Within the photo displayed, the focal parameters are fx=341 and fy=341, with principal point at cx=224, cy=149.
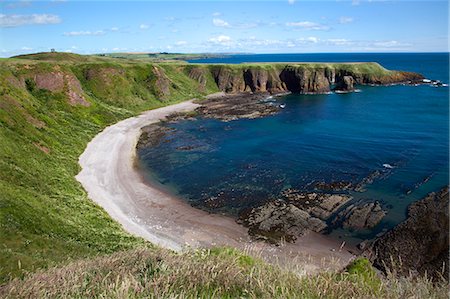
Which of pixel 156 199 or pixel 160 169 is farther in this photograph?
pixel 160 169

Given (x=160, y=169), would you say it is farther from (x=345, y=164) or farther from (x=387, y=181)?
(x=387, y=181)

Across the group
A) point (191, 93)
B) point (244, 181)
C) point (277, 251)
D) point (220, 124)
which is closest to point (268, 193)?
point (244, 181)

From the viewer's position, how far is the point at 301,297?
686cm

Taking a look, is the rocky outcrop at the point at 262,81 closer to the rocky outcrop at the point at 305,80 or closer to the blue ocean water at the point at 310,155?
the rocky outcrop at the point at 305,80

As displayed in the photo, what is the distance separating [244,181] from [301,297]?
1546 inches

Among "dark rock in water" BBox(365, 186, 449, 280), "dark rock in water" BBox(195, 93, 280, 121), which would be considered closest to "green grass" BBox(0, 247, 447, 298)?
"dark rock in water" BBox(365, 186, 449, 280)

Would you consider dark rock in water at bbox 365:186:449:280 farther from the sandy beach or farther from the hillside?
the hillside

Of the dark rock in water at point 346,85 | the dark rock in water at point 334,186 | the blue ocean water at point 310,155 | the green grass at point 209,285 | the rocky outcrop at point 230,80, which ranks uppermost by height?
the rocky outcrop at point 230,80

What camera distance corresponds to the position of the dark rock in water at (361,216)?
34.4 m

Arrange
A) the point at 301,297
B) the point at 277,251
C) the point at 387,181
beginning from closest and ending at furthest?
the point at 301,297 < the point at 277,251 < the point at 387,181

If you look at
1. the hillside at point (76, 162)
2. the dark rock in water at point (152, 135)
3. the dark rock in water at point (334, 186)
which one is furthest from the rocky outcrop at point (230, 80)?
the dark rock in water at point (334, 186)

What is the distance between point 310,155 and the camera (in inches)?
2200

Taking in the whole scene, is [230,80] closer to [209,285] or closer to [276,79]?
[276,79]

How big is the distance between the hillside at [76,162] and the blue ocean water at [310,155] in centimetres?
1340
